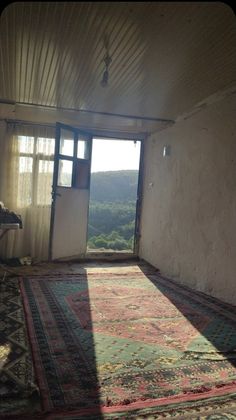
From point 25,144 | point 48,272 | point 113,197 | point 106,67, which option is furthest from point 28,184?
point 113,197

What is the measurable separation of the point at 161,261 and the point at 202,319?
6.82 feet

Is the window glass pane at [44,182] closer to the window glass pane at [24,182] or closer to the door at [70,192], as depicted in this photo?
the window glass pane at [24,182]

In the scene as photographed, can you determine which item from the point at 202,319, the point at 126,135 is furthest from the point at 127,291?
the point at 126,135

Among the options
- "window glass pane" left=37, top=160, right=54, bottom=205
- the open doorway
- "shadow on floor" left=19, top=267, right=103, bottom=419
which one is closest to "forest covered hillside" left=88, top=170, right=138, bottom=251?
the open doorway

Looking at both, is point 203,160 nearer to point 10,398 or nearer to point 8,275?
point 8,275

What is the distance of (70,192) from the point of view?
215 inches

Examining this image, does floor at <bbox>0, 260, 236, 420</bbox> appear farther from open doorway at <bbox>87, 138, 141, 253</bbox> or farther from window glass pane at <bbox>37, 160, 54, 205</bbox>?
window glass pane at <bbox>37, 160, 54, 205</bbox>

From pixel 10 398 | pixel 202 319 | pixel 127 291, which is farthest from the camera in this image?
pixel 127 291

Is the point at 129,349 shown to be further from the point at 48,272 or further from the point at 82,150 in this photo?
the point at 82,150

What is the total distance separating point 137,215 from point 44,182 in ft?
5.74

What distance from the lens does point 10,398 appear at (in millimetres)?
1751

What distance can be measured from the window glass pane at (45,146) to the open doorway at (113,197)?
69 cm

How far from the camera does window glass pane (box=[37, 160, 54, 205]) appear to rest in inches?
219

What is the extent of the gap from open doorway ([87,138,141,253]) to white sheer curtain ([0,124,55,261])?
85 centimetres
